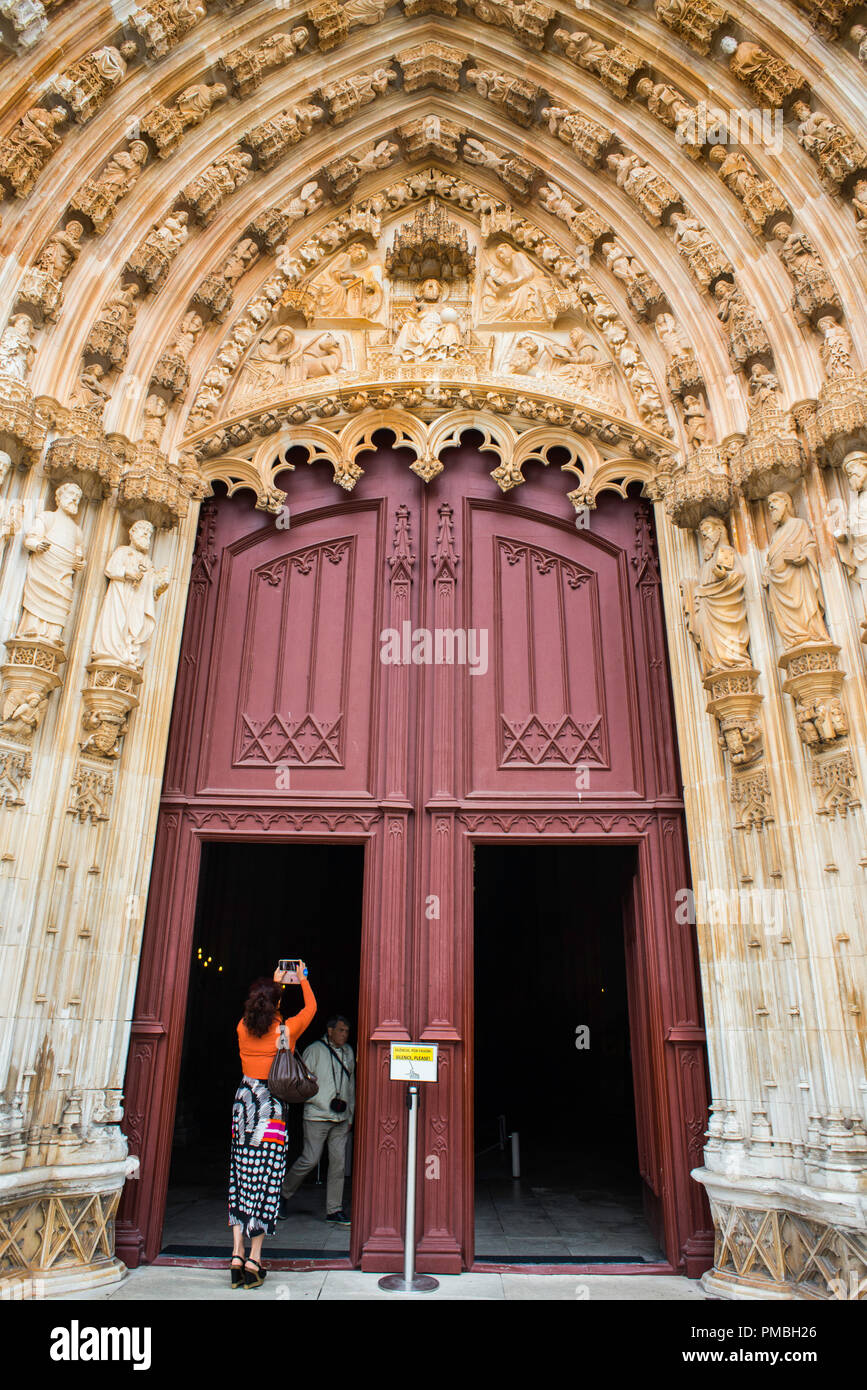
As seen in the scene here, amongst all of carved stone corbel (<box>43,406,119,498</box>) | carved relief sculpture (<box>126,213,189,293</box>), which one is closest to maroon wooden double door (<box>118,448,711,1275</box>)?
carved stone corbel (<box>43,406,119,498</box>)

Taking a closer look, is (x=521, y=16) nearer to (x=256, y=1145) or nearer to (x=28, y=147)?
(x=28, y=147)

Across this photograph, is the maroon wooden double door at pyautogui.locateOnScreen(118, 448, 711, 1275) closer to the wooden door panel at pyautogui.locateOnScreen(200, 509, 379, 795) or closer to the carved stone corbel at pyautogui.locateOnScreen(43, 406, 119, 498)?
the wooden door panel at pyautogui.locateOnScreen(200, 509, 379, 795)

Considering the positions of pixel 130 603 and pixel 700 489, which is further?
pixel 700 489

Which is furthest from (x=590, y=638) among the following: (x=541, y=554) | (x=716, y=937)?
(x=716, y=937)

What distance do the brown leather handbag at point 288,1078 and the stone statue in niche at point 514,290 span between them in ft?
20.1

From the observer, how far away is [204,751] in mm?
6352

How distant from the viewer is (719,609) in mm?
5824

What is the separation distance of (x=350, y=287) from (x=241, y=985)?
27.7 feet

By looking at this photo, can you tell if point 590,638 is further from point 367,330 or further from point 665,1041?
point 367,330

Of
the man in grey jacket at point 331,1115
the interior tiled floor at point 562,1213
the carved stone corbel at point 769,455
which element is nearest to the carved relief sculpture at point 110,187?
the carved stone corbel at point 769,455

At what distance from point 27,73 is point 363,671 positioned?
4.99 m

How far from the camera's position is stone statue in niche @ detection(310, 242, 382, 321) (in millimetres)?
7590

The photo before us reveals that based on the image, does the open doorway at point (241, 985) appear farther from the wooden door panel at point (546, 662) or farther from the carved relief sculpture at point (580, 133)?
the carved relief sculpture at point (580, 133)

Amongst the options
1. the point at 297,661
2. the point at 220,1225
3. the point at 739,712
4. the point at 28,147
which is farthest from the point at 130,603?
the point at 220,1225
